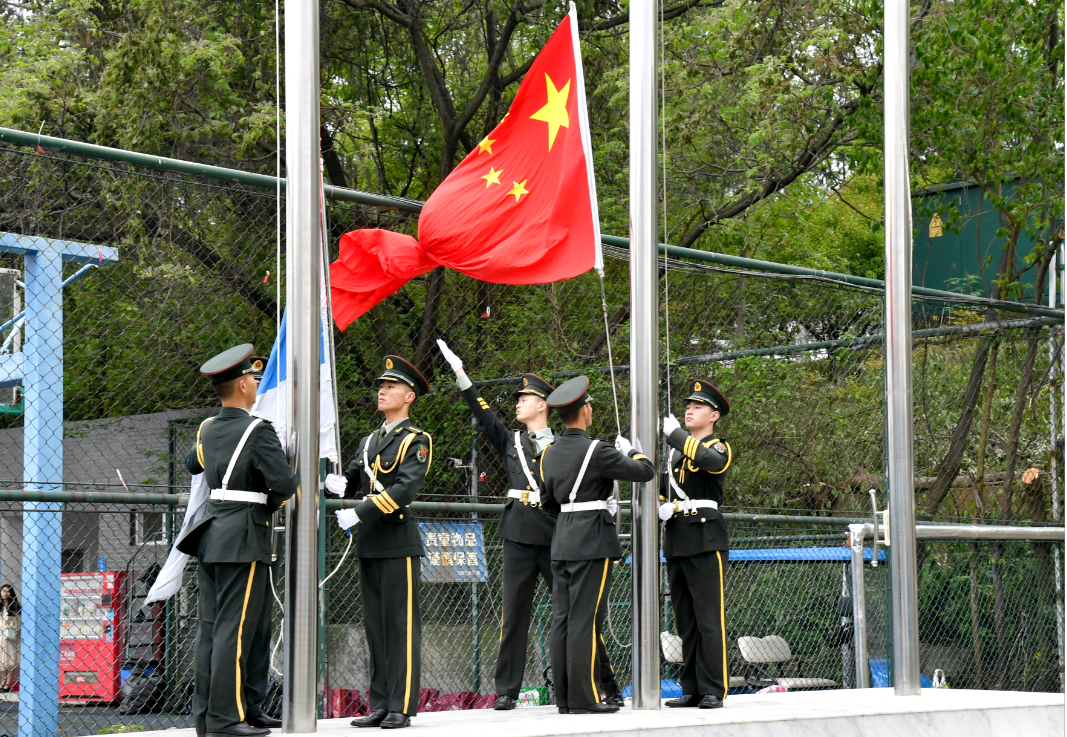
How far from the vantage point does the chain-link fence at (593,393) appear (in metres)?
8.05

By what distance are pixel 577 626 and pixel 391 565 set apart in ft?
3.24

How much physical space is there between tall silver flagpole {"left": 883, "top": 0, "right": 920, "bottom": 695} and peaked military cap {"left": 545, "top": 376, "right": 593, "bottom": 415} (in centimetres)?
170

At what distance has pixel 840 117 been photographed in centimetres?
1324

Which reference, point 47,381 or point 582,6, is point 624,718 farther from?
point 582,6

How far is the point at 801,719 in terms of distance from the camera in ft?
17.2

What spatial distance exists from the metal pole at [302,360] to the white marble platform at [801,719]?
1.56 feet

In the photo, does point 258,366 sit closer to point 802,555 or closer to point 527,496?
point 527,496

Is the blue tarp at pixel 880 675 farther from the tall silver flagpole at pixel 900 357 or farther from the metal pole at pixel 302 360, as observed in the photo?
the metal pole at pixel 302 360

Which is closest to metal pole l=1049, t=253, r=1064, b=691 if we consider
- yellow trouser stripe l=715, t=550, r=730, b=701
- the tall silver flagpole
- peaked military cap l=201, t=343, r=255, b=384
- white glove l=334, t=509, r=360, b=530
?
the tall silver flagpole

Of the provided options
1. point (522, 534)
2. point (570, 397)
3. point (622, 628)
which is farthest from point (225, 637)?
point (622, 628)

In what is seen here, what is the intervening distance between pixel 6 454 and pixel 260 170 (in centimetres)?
480

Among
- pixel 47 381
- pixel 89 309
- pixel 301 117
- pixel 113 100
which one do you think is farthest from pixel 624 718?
pixel 113 100

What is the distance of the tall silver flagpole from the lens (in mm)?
6207

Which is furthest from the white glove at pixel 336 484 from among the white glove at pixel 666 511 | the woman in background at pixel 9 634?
the woman in background at pixel 9 634
